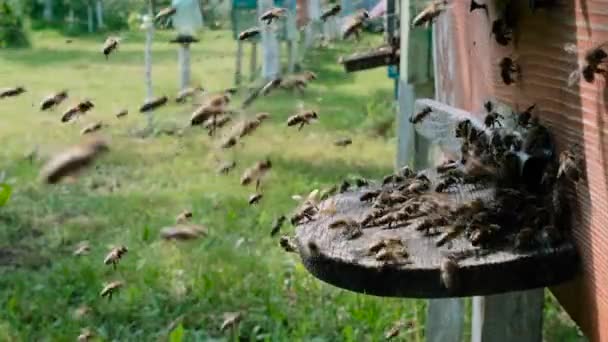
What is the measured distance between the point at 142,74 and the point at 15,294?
404 inches

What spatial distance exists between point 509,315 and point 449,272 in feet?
2.16

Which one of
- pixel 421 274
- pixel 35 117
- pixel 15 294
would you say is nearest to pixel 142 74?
pixel 35 117

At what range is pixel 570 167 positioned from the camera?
1436mm

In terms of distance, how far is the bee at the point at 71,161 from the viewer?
216cm

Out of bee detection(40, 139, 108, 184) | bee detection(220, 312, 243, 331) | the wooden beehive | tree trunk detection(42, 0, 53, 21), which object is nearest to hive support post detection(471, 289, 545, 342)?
the wooden beehive

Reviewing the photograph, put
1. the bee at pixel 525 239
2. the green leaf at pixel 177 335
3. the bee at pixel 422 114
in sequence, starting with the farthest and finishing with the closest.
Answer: the green leaf at pixel 177 335 → the bee at pixel 422 114 → the bee at pixel 525 239

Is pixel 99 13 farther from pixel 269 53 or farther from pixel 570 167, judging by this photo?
pixel 570 167

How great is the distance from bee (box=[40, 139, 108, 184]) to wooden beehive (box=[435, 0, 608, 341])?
0.90 meters

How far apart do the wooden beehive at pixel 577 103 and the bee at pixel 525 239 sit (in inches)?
2.6

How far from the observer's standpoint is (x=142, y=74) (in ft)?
50.4

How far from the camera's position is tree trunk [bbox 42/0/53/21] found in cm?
2227

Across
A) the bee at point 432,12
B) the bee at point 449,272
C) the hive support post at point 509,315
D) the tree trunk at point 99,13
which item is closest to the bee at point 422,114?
the bee at point 432,12

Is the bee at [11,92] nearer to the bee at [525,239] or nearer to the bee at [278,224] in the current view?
the bee at [278,224]

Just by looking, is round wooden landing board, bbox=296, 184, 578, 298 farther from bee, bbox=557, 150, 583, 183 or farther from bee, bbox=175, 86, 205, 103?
Result: bee, bbox=175, 86, 205, 103
